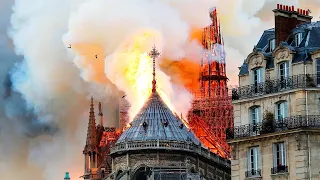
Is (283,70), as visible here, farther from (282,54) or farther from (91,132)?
(91,132)

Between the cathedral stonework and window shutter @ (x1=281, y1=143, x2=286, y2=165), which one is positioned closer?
window shutter @ (x1=281, y1=143, x2=286, y2=165)

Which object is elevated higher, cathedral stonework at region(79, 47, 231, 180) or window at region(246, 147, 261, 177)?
cathedral stonework at region(79, 47, 231, 180)

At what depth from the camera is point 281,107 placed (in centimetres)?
7588

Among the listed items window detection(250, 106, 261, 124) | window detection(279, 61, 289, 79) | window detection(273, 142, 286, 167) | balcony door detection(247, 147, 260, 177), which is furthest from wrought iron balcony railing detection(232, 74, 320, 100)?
balcony door detection(247, 147, 260, 177)

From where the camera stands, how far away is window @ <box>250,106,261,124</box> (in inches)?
3056

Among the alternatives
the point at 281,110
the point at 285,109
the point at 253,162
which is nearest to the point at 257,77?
the point at 281,110

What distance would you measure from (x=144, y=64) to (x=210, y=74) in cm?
1621

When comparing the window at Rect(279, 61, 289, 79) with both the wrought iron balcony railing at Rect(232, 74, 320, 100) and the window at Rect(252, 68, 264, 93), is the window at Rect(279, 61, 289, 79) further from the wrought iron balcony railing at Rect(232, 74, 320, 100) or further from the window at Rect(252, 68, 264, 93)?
the window at Rect(252, 68, 264, 93)

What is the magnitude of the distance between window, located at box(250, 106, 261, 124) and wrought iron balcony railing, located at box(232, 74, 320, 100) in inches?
32.9

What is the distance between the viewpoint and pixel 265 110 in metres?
76.8

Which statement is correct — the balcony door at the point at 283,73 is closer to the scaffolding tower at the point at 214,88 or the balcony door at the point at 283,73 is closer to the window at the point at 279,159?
the window at the point at 279,159

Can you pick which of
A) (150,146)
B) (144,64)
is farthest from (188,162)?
(144,64)

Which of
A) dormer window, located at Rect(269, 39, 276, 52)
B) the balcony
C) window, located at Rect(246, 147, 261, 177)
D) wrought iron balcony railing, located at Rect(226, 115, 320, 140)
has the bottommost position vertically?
the balcony

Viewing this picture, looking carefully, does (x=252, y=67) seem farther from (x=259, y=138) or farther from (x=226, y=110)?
(x=226, y=110)
